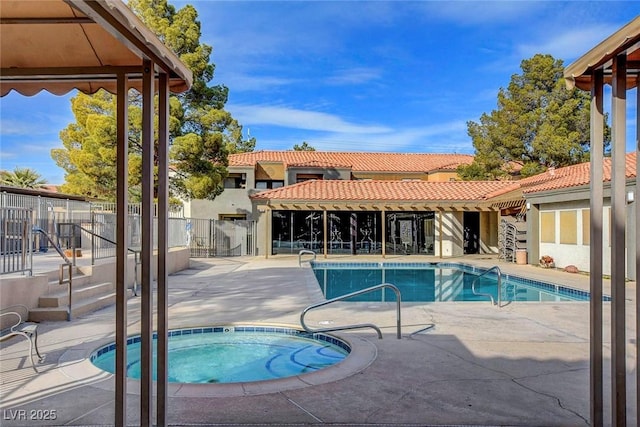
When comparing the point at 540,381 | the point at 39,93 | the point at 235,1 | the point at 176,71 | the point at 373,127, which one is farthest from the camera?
the point at 373,127

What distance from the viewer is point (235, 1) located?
1423cm

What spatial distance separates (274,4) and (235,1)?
1.59 meters

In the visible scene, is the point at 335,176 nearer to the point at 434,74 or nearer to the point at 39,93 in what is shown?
the point at 434,74

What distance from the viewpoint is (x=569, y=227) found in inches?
669

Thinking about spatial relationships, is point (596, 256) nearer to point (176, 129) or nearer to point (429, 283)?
point (429, 283)

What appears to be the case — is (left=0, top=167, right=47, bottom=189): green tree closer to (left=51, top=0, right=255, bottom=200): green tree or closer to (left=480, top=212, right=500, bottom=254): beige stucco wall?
(left=51, top=0, right=255, bottom=200): green tree

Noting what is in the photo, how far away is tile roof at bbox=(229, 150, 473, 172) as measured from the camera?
3226 cm

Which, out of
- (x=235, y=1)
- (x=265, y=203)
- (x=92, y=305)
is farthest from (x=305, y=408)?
(x=265, y=203)

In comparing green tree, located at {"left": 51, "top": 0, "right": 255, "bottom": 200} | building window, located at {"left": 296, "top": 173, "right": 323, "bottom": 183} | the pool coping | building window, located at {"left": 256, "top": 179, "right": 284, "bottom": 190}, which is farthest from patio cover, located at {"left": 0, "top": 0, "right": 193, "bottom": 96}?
building window, located at {"left": 296, "top": 173, "right": 323, "bottom": 183}

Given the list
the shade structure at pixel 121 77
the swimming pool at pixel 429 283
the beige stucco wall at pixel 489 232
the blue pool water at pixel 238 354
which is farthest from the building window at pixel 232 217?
the shade structure at pixel 121 77

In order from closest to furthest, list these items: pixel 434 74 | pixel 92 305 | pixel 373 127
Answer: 1. pixel 92 305
2. pixel 434 74
3. pixel 373 127

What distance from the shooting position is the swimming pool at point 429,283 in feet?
42.1

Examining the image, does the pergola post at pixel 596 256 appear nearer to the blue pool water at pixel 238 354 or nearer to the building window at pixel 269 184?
the blue pool water at pixel 238 354

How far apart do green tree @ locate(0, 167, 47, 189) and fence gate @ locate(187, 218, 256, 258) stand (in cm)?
1794
